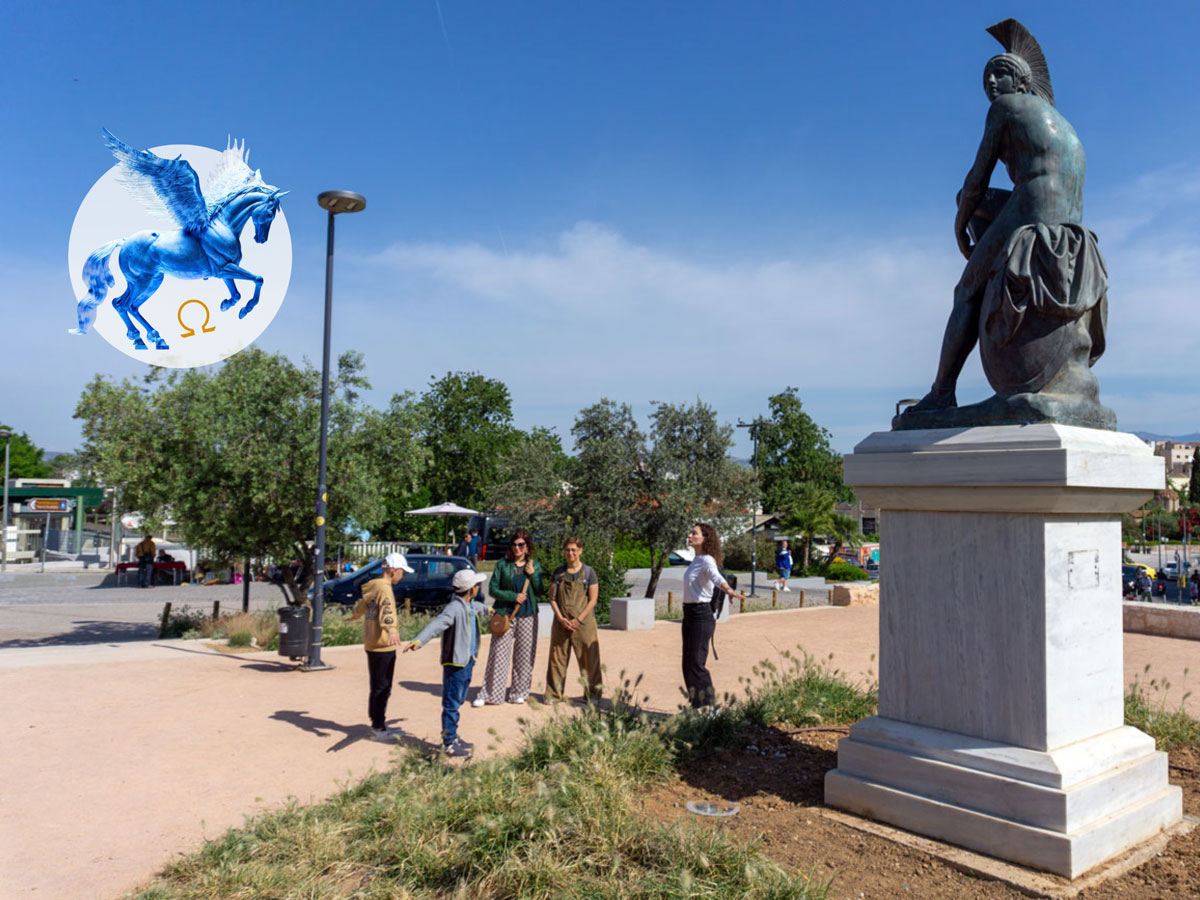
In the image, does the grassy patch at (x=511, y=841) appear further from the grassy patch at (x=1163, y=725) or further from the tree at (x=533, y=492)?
the tree at (x=533, y=492)

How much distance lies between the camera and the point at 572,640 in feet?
26.1

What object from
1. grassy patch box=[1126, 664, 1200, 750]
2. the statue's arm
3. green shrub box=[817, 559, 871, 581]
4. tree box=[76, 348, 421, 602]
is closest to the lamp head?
tree box=[76, 348, 421, 602]

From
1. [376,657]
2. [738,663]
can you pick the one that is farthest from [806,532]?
[376,657]

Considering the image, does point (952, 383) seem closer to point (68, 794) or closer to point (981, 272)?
point (981, 272)

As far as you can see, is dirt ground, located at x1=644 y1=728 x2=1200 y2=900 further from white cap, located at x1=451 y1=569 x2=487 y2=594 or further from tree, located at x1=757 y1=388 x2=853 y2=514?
tree, located at x1=757 y1=388 x2=853 y2=514

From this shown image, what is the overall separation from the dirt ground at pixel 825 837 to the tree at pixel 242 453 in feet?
31.2

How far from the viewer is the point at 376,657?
689 centimetres

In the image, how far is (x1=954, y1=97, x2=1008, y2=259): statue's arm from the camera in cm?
458

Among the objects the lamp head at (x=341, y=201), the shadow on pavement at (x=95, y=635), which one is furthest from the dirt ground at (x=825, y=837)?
the shadow on pavement at (x=95, y=635)

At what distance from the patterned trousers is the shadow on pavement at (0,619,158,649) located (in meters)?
8.96

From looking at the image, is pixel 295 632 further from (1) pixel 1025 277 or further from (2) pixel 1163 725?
(1) pixel 1025 277

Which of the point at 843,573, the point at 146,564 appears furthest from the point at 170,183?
the point at 843,573

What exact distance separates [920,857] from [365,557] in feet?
95.6

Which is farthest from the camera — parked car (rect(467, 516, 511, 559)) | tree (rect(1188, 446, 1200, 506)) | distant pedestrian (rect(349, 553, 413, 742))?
tree (rect(1188, 446, 1200, 506))
